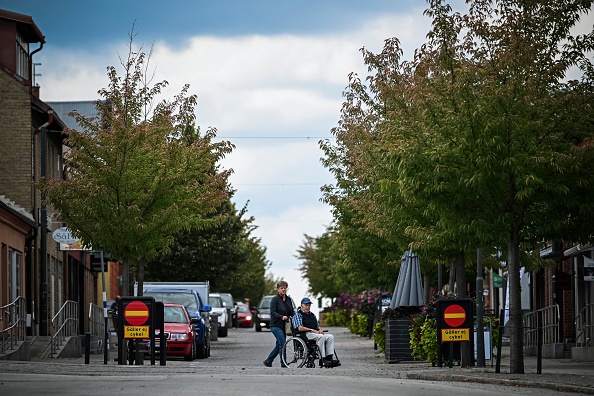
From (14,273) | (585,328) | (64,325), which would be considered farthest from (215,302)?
(585,328)

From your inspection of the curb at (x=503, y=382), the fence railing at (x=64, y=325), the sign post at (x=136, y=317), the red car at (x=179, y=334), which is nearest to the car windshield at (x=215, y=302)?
the fence railing at (x=64, y=325)

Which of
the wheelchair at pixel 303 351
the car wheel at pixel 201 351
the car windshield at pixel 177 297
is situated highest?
the car windshield at pixel 177 297

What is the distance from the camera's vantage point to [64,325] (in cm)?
3350

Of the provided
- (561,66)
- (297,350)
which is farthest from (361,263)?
(561,66)

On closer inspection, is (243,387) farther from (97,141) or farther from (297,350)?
(97,141)

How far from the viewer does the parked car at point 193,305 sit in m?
33.9

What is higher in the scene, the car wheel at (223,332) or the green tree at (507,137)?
the green tree at (507,137)

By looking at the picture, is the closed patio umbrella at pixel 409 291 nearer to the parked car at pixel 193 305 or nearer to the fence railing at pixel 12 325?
the parked car at pixel 193 305

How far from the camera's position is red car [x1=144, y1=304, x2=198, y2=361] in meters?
31.5

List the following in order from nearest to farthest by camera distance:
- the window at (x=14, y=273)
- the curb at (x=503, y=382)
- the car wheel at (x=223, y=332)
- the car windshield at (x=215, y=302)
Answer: the curb at (x=503, y=382) → the window at (x=14, y=273) → the car windshield at (x=215, y=302) → the car wheel at (x=223, y=332)

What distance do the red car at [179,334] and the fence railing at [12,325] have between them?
3.06 m

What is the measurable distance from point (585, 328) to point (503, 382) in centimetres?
1404

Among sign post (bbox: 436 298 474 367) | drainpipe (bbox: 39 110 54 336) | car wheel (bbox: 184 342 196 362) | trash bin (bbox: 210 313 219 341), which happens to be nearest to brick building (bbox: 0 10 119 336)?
drainpipe (bbox: 39 110 54 336)

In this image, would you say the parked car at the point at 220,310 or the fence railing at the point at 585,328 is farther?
the parked car at the point at 220,310
